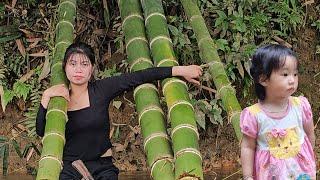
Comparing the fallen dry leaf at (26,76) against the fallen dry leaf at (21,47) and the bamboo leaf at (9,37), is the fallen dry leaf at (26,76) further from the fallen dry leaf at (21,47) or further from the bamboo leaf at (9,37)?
the bamboo leaf at (9,37)

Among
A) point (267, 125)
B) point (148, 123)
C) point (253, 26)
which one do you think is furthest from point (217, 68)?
point (253, 26)

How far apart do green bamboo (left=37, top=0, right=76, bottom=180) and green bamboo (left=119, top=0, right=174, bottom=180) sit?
1.16ft

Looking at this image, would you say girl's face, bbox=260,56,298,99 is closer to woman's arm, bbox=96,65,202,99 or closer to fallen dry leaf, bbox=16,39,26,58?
woman's arm, bbox=96,65,202,99

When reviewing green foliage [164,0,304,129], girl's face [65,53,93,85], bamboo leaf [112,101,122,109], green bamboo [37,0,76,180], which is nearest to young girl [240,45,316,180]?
green bamboo [37,0,76,180]

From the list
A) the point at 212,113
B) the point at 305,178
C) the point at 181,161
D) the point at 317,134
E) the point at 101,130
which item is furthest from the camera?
the point at 317,134

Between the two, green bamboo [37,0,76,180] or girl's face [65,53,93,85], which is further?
girl's face [65,53,93,85]

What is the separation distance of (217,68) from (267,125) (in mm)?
985

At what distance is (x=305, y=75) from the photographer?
481 cm

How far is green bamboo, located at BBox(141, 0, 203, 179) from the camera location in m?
2.44

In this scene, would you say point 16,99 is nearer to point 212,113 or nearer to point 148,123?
point 212,113

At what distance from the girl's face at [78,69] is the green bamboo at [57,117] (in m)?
0.12

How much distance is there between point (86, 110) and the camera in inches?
117

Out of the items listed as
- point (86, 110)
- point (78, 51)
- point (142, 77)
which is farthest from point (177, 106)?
point (78, 51)

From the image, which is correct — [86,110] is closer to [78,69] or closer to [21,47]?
[78,69]
